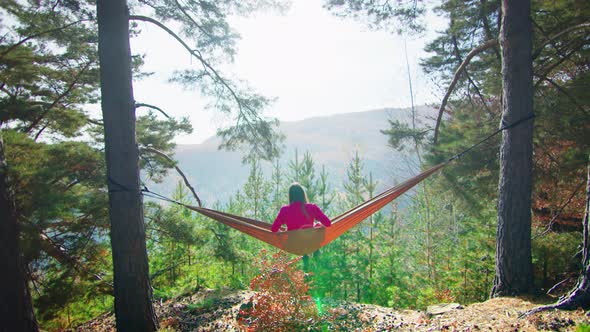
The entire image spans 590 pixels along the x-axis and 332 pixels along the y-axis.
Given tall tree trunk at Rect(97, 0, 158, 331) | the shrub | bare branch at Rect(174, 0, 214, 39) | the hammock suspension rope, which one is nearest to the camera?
the shrub

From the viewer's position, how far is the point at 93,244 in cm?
410

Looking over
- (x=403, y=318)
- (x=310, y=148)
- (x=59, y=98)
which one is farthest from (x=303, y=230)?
(x=310, y=148)

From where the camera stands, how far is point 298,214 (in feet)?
8.93

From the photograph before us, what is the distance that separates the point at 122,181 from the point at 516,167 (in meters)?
2.90

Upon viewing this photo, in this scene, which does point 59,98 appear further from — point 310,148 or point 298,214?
point 310,148

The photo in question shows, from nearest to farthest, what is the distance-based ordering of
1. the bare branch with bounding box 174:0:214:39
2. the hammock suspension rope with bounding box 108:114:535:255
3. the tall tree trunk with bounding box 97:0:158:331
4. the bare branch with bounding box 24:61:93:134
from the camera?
the tall tree trunk with bounding box 97:0:158:331 → the hammock suspension rope with bounding box 108:114:535:255 → the bare branch with bounding box 174:0:214:39 → the bare branch with bounding box 24:61:93:134

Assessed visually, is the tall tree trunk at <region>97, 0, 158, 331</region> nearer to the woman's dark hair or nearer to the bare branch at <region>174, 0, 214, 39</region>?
the bare branch at <region>174, 0, 214, 39</region>

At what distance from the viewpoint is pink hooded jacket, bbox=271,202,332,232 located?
107 inches

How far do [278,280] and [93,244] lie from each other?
266 cm

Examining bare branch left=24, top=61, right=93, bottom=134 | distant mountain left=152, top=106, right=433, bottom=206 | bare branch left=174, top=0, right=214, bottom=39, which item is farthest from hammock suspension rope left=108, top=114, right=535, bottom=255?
distant mountain left=152, top=106, right=433, bottom=206

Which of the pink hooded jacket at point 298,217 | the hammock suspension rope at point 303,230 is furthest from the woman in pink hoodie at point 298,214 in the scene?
the hammock suspension rope at point 303,230

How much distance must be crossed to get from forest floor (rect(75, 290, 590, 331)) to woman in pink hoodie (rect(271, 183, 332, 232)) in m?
0.63

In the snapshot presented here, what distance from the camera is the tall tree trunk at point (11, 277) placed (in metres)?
2.38

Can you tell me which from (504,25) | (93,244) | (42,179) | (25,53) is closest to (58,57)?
(25,53)
